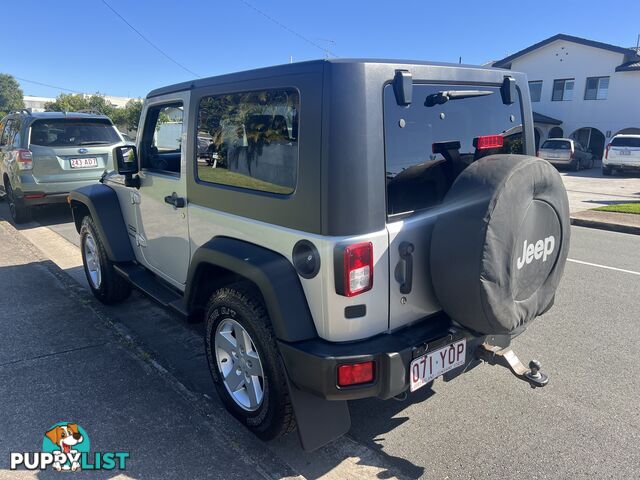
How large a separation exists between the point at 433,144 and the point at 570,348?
2387 mm

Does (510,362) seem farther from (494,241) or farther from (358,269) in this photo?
(358,269)

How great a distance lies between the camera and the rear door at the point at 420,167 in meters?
2.30

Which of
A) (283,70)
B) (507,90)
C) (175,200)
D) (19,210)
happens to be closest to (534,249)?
(507,90)

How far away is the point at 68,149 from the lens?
800 cm

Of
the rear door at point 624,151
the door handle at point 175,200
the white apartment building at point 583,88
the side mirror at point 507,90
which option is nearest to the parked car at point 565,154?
the rear door at point 624,151

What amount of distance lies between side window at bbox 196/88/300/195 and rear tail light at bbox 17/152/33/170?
630 cm

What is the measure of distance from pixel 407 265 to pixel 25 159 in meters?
7.83

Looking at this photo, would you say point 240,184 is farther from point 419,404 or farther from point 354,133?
point 419,404

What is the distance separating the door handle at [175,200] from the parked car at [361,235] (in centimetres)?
32

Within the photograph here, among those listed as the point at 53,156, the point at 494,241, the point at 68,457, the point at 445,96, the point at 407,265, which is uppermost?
Result: the point at 445,96

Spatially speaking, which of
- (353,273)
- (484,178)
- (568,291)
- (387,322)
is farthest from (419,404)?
(568,291)

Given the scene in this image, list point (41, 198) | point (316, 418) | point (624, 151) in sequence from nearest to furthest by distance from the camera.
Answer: point (316, 418), point (41, 198), point (624, 151)

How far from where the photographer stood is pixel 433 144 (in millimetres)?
2510

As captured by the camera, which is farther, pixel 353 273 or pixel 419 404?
pixel 419 404
